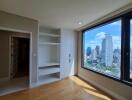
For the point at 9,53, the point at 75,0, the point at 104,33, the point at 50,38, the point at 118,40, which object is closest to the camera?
the point at 75,0

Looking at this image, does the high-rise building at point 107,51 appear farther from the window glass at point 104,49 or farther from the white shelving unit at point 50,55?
the white shelving unit at point 50,55

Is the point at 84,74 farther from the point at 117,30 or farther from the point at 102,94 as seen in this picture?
the point at 117,30

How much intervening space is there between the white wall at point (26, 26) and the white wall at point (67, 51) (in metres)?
1.49

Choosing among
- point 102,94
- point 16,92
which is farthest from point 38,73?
point 102,94

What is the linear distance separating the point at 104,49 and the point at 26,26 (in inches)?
109

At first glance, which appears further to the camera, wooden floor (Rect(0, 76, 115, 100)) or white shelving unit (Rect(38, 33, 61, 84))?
white shelving unit (Rect(38, 33, 61, 84))

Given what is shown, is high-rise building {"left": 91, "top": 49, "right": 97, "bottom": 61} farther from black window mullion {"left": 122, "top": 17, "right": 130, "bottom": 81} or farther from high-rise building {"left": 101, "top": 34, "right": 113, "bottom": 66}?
black window mullion {"left": 122, "top": 17, "right": 130, "bottom": 81}

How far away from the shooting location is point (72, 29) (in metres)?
5.74

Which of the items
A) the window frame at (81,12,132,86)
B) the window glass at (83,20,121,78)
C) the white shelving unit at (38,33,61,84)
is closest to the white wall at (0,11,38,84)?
the white shelving unit at (38,33,61,84)

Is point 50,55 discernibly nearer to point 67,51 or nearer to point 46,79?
point 67,51

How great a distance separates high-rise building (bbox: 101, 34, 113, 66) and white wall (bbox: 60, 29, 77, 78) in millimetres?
1942

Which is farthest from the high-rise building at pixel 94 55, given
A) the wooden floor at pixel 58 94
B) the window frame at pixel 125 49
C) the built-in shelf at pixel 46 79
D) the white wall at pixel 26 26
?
the white wall at pixel 26 26

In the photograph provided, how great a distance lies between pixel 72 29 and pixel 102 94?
10.8 ft

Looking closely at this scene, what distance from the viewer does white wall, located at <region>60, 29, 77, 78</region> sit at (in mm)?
5470
